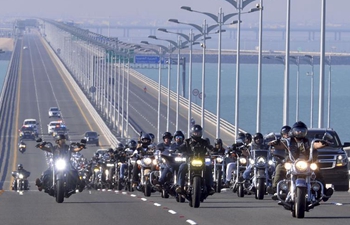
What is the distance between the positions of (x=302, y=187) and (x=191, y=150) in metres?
4.15

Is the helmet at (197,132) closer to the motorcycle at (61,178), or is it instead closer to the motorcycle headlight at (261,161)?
the motorcycle at (61,178)

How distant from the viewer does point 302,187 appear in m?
23.3

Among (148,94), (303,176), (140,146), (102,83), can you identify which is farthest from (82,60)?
(303,176)

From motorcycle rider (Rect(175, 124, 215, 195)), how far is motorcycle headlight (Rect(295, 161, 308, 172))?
3.62m

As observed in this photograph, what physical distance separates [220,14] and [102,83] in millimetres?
80446

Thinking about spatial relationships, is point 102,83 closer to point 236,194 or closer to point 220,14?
point 220,14

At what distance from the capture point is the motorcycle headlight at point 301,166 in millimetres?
23547

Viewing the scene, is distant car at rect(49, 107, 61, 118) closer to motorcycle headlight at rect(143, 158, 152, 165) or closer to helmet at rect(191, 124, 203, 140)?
motorcycle headlight at rect(143, 158, 152, 165)

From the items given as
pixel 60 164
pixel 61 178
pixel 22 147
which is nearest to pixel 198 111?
pixel 22 147

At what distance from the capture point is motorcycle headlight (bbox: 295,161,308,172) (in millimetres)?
23547

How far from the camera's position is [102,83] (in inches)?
5738

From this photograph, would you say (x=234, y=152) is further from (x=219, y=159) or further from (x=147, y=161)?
(x=147, y=161)

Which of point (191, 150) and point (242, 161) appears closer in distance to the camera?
point (191, 150)

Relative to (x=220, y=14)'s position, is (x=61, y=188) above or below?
below
